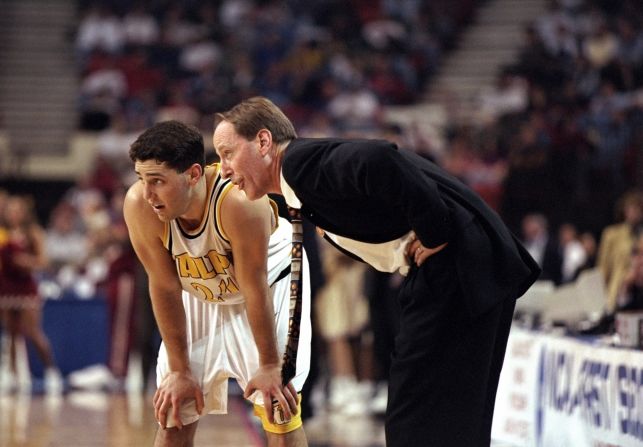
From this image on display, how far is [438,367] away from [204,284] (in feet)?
4.01

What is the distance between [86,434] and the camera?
28.1 ft

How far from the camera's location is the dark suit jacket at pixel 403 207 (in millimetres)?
3684

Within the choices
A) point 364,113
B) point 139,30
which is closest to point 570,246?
point 364,113

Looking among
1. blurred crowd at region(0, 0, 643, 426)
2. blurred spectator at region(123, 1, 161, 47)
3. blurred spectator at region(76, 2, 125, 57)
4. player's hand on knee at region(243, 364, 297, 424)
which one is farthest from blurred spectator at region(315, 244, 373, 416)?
blurred spectator at region(76, 2, 125, 57)

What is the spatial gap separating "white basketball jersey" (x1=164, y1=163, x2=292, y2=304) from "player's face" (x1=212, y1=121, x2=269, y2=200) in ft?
1.47

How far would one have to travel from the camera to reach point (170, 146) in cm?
437

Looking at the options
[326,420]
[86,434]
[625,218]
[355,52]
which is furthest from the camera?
[355,52]

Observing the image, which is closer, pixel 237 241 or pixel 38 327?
pixel 237 241

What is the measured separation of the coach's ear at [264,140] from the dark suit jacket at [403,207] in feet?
0.51

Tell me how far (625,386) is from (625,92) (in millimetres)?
10003

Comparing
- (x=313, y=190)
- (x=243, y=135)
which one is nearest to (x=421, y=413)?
(x=313, y=190)

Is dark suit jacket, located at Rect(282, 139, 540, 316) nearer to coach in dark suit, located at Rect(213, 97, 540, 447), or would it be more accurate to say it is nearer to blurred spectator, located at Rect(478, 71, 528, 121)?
coach in dark suit, located at Rect(213, 97, 540, 447)

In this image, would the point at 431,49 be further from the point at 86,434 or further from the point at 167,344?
the point at 167,344

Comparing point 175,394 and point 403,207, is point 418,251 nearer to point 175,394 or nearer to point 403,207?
point 403,207
